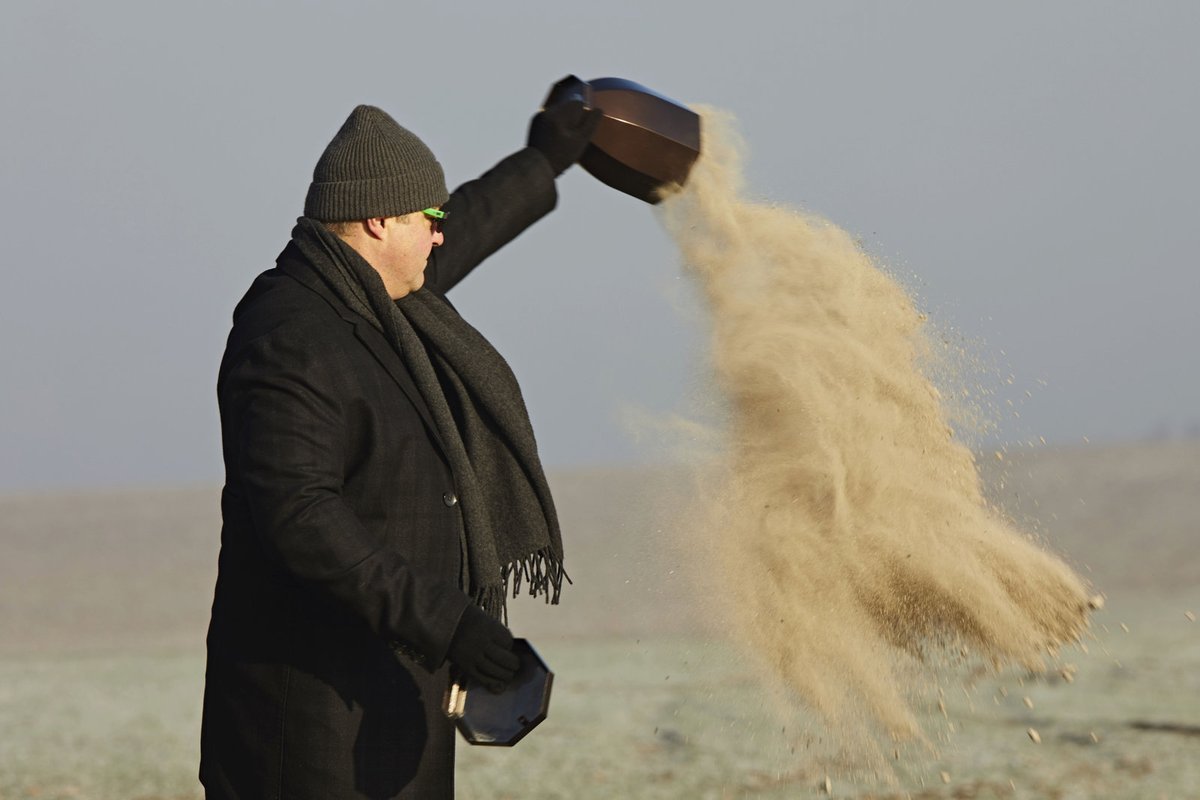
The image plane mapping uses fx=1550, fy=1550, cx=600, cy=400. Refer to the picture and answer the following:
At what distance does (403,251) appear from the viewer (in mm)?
3008

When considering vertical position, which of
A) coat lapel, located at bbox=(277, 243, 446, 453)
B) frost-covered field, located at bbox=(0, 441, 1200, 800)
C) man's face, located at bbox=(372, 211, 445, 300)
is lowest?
frost-covered field, located at bbox=(0, 441, 1200, 800)

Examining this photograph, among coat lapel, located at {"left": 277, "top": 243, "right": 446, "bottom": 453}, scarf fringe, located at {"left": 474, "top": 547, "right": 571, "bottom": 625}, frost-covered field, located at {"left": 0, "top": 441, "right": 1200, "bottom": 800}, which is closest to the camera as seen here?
coat lapel, located at {"left": 277, "top": 243, "right": 446, "bottom": 453}

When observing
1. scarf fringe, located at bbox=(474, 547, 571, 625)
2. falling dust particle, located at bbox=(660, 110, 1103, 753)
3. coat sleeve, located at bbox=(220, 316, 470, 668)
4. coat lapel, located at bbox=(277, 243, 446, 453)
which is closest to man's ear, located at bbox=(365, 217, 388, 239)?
coat lapel, located at bbox=(277, 243, 446, 453)

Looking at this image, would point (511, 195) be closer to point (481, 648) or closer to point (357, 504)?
point (357, 504)

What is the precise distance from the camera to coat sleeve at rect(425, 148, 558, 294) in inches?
140

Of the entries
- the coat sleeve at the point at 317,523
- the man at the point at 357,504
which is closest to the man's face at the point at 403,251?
the man at the point at 357,504

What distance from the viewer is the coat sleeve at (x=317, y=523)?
103 inches

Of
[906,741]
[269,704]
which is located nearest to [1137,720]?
[906,741]

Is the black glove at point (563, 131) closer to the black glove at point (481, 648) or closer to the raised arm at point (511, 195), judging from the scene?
the raised arm at point (511, 195)

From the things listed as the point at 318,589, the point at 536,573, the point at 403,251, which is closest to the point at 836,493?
the point at 536,573

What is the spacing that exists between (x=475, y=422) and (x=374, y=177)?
1.69 feet

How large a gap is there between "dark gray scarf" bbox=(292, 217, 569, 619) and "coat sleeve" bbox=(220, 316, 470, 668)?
269 mm

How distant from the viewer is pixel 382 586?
8.63 ft

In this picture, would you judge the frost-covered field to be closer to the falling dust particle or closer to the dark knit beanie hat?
the falling dust particle
